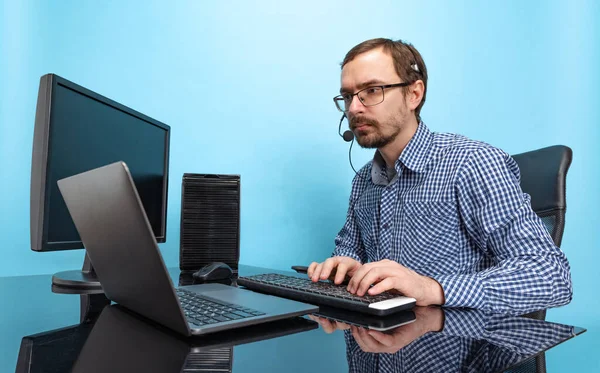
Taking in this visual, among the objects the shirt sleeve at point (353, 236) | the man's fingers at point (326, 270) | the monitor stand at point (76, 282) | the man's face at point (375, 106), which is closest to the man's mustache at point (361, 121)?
the man's face at point (375, 106)

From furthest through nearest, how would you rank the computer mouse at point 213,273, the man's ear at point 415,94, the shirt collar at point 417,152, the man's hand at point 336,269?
1. the man's ear at point 415,94
2. the shirt collar at point 417,152
3. the computer mouse at point 213,273
4. the man's hand at point 336,269

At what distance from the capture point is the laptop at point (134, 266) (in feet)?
1.60

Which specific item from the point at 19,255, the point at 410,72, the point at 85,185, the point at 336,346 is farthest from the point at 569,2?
the point at 19,255

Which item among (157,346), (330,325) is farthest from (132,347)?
(330,325)

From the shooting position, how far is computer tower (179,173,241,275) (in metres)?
1.34

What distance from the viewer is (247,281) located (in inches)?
37.5

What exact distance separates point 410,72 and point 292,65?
0.56 m

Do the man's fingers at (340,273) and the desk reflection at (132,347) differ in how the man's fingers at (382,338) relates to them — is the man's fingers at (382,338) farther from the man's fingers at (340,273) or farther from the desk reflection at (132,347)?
the man's fingers at (340,273)

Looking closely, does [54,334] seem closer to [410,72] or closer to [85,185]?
[85,185]

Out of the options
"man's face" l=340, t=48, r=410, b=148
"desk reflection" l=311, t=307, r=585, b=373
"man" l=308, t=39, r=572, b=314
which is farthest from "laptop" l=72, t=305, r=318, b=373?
"man's face" l=340, t=48, r=410, b=148

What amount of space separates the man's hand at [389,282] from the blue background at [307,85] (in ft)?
3.08

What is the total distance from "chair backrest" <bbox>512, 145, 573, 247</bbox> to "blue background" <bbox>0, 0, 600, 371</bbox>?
0.62m

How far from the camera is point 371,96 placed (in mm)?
1301

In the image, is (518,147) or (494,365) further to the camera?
(518,147)
